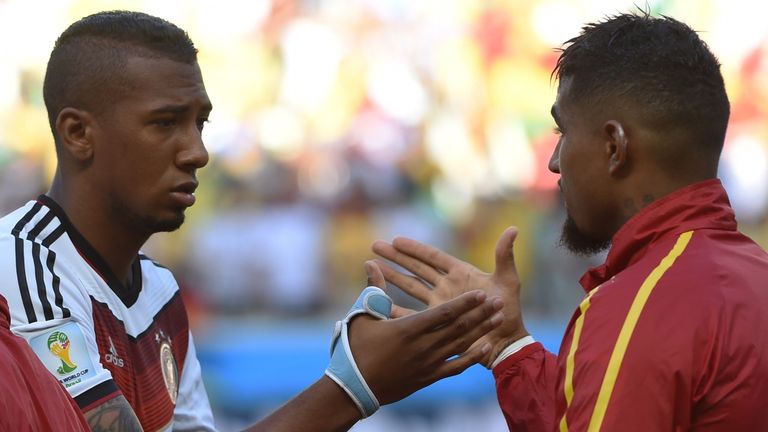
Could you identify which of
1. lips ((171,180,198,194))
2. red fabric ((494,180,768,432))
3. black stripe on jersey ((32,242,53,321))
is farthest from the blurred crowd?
red fabric ((494,180,768,432))

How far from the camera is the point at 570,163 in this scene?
2.75 meters

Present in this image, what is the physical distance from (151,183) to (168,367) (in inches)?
20.9

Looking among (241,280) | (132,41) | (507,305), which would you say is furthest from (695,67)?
(241,280)

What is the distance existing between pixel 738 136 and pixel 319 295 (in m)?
3.94

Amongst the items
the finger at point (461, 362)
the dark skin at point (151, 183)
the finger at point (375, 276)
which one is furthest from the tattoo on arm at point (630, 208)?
the finger at point (375, 276)

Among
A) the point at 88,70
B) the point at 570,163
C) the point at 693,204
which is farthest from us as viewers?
the point at 88,70

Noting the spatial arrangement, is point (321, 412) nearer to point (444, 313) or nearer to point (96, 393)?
point (444, 313)

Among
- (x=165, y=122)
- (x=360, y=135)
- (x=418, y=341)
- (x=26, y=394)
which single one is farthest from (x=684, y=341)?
(x=360, y=135)

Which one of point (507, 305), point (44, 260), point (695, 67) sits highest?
point (695, 67)

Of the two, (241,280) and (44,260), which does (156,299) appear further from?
(241,280)

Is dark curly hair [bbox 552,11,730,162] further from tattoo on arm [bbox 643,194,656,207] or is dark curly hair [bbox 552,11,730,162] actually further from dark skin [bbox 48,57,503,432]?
dark skin [bbox 48,57,503,432]

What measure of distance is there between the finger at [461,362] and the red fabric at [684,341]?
1.97ft

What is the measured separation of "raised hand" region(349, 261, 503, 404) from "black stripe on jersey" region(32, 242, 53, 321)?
77cm

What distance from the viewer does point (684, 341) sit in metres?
2.29
